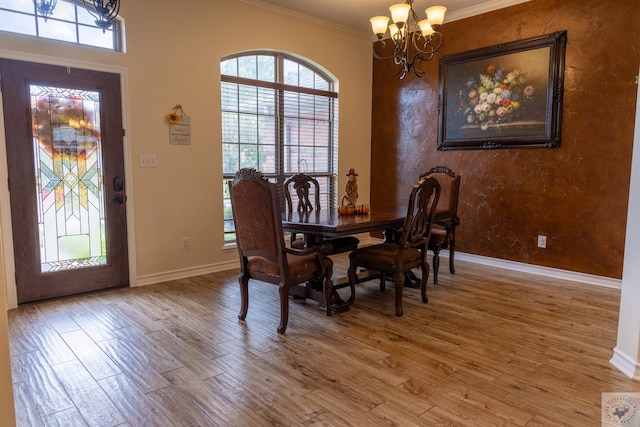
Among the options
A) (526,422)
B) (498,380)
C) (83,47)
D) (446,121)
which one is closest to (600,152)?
(446,121)

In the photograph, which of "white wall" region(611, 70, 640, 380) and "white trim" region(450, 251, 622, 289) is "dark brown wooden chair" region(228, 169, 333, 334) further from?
"white trim" region(450, 251, 622, 289)

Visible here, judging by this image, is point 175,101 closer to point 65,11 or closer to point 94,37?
point 94,37

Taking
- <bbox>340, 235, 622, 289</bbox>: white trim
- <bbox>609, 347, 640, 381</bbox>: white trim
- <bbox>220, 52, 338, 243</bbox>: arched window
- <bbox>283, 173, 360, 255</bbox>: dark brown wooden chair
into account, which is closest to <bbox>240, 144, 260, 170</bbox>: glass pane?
<bbox>220, 52, 338, 243</bbox>: arched window

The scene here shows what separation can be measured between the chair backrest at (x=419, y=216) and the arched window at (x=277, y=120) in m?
2.26

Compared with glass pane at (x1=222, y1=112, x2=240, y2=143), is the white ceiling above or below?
above

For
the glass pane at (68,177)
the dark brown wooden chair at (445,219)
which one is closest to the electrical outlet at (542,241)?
the dark brown wooden chair at (445,219)

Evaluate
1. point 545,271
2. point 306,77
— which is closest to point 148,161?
point 306,77

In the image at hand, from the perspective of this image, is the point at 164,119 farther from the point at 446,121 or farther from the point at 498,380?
the point at 498,380

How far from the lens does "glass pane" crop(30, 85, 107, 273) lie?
11.3 feet

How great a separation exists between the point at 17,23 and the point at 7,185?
129 centimetres

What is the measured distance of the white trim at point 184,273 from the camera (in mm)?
4078

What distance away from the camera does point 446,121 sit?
508cm

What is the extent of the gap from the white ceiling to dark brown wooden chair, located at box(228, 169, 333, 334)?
2.74 meters

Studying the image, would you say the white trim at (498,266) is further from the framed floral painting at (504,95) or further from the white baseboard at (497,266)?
the framed floral painting at (504,95)
